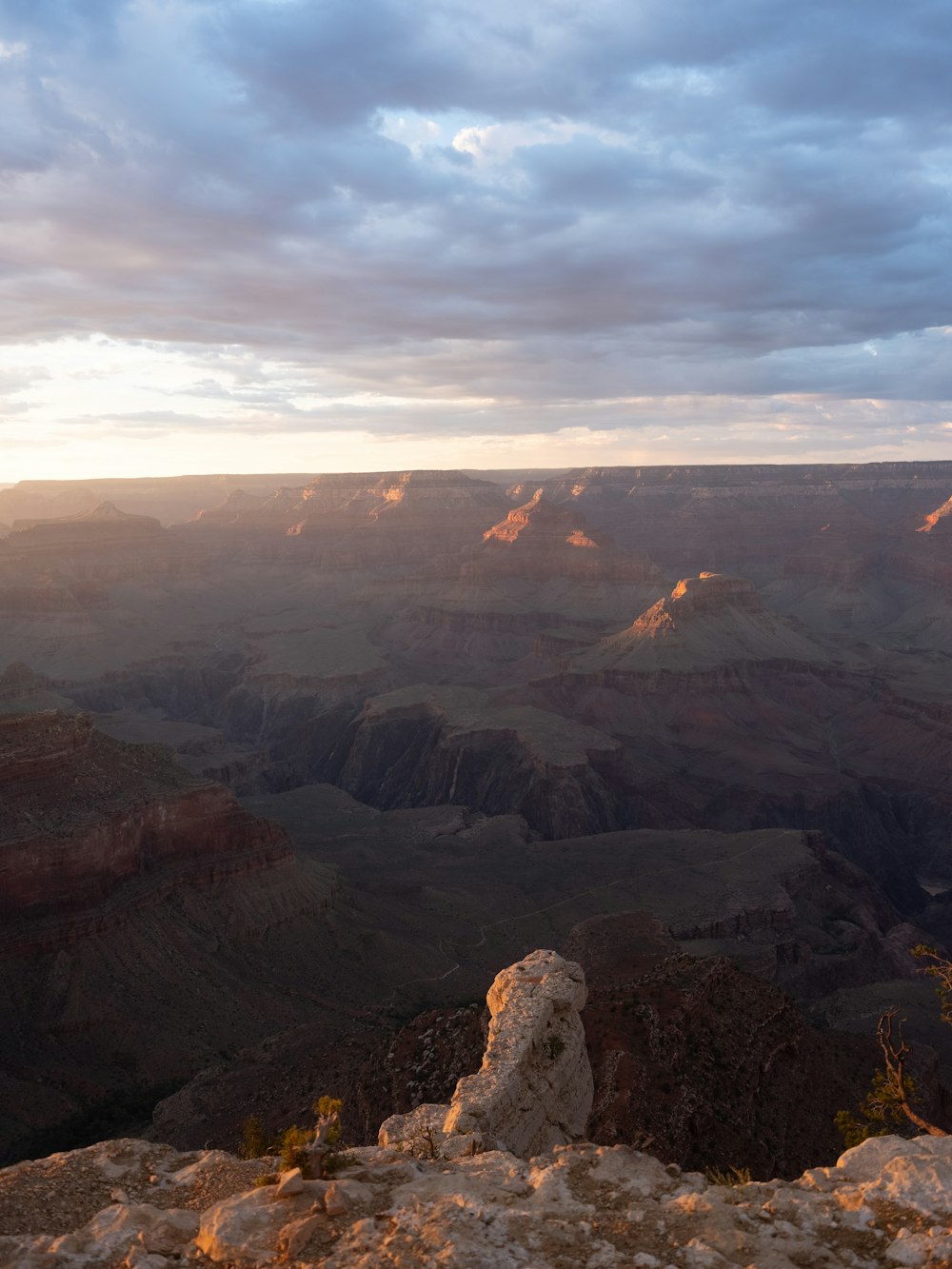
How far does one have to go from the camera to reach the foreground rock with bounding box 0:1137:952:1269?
13.3 metres

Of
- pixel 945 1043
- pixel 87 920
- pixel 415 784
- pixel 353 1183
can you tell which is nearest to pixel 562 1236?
pixel 353 1183

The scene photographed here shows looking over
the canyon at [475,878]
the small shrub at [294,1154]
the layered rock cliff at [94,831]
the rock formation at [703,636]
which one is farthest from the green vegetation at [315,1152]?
the rock formation at [703,636]

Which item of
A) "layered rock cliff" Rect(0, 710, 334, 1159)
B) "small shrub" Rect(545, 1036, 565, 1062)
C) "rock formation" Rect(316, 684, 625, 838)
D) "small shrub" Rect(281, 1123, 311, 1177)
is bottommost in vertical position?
"rock formation" Rect(316, 684, 625, 838)

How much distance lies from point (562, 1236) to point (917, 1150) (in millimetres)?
5917

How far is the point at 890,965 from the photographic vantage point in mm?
83438

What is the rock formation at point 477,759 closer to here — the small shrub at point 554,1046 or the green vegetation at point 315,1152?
the small shrub at point 554,1046

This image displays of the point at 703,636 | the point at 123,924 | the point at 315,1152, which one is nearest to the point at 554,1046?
the point at 315,1152

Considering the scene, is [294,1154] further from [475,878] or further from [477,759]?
[477,759]

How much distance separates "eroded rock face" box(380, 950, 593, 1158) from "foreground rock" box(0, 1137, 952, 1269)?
5218mm

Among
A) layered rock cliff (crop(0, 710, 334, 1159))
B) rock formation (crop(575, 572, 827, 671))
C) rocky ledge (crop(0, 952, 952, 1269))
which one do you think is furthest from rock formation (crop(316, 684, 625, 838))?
rocky ledge (crop(0, 952, 952, 1269))

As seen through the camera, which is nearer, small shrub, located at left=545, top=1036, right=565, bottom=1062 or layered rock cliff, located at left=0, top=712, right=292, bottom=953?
small shrub, located at left=545, top=1036, right=565, bottom=1062

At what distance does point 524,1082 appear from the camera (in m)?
25.1

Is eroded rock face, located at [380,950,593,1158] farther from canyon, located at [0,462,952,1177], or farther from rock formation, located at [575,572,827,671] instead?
rock formation, located at [575,572,827,671]

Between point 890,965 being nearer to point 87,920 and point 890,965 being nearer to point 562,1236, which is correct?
point 87,920
